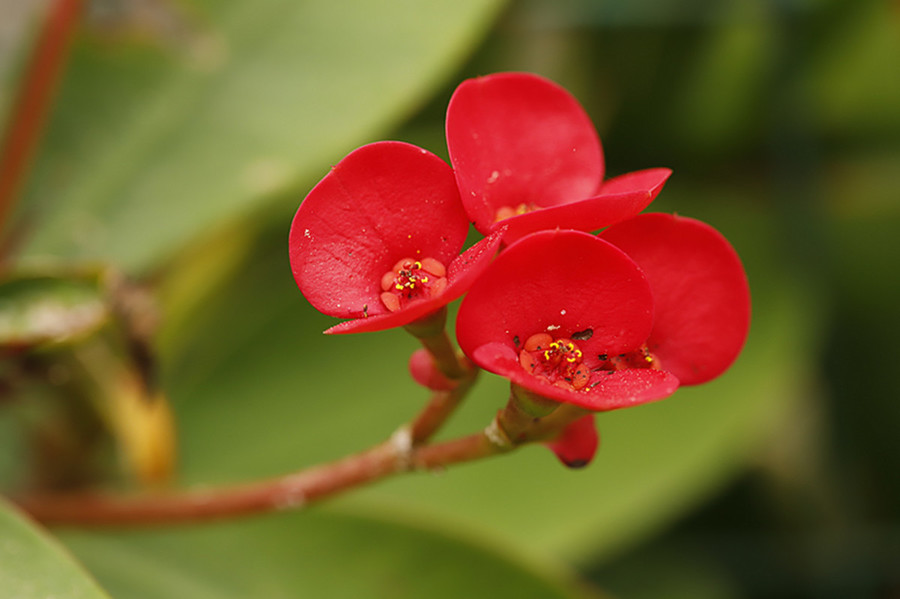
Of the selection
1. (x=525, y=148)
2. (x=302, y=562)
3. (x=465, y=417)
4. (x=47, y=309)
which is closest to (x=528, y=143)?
(x=525, y=148)

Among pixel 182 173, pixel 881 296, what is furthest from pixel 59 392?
pixel 881 296

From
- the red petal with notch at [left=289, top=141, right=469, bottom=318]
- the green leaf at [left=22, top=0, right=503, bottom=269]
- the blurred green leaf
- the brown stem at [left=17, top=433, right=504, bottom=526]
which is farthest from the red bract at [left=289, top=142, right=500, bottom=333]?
the green leaf at [left=22, top=0, right=503, bottom=269]

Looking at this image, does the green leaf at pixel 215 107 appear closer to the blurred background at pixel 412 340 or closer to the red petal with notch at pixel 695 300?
the blurred background at pixel 412 340

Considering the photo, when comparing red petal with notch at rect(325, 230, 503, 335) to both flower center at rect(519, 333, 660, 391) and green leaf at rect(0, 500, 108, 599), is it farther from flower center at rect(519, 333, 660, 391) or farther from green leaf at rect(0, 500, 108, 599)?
green leaf at rect(0, 500, 108, 599)

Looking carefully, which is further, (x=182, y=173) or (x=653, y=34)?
(x=653, y=34)

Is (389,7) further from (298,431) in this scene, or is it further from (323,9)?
(298,431)

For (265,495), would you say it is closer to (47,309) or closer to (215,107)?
(47,309)

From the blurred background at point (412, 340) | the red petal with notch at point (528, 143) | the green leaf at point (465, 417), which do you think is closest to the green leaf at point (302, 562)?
the blurred background at point (412, 340)
